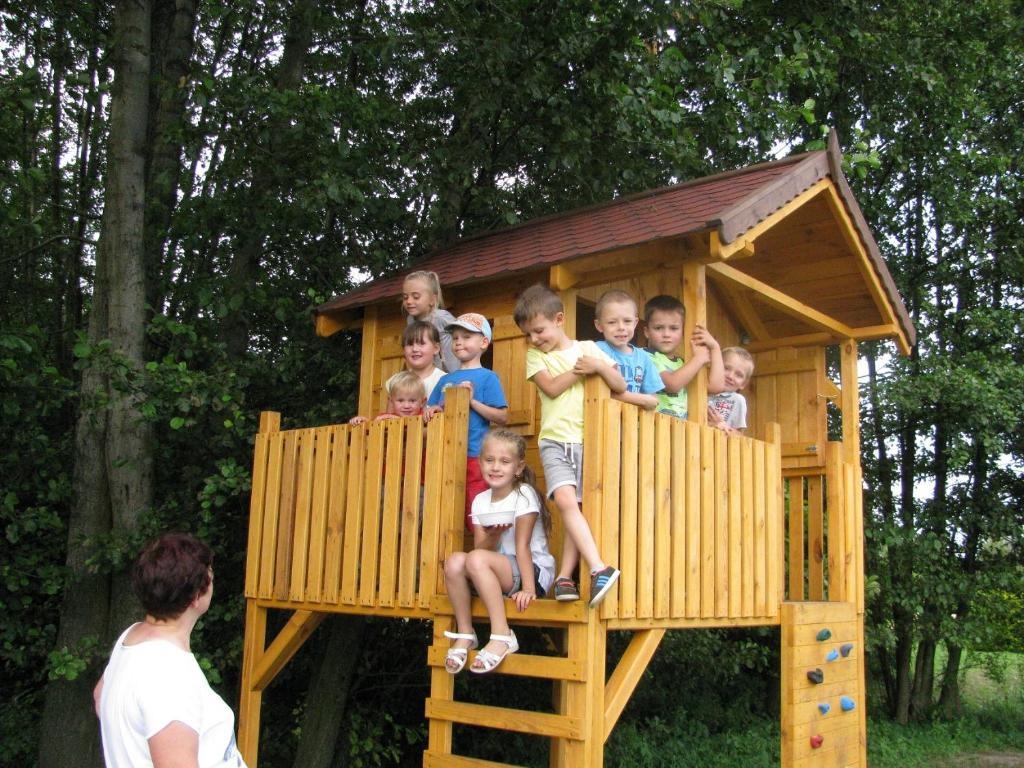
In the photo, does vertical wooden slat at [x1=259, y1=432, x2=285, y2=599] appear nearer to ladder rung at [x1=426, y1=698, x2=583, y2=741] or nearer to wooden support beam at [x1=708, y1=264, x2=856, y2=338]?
ladder rung at [x1=426, y1=698, x2=583, y2=741]

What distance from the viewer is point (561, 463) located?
201 inches

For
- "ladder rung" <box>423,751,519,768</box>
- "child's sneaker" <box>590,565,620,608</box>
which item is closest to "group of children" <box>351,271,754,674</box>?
"child's sneaker" <box>590,565,620,608</box>

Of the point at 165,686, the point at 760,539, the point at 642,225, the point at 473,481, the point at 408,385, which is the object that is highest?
the point at 642,225

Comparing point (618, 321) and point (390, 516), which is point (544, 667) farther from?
point (618, 321)

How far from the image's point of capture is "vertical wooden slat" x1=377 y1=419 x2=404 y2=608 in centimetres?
577

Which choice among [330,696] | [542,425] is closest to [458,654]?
[542,425]

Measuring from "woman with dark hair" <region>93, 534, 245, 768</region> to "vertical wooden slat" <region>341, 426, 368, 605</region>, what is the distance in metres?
3.05

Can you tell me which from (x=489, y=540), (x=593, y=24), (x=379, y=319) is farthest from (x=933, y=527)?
(x=489, y=540)

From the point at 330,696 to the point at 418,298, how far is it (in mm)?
3838

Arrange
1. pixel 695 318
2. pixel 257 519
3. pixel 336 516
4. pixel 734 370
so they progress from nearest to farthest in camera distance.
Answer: pixel 695 318 → pixel 336 516 → pixel 257 519 → pixel 734 370

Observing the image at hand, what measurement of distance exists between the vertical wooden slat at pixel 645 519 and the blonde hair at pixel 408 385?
5.36 ft

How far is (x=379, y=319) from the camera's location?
7684 mm

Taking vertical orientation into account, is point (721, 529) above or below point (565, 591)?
above

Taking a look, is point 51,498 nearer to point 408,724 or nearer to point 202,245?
point 202,245
